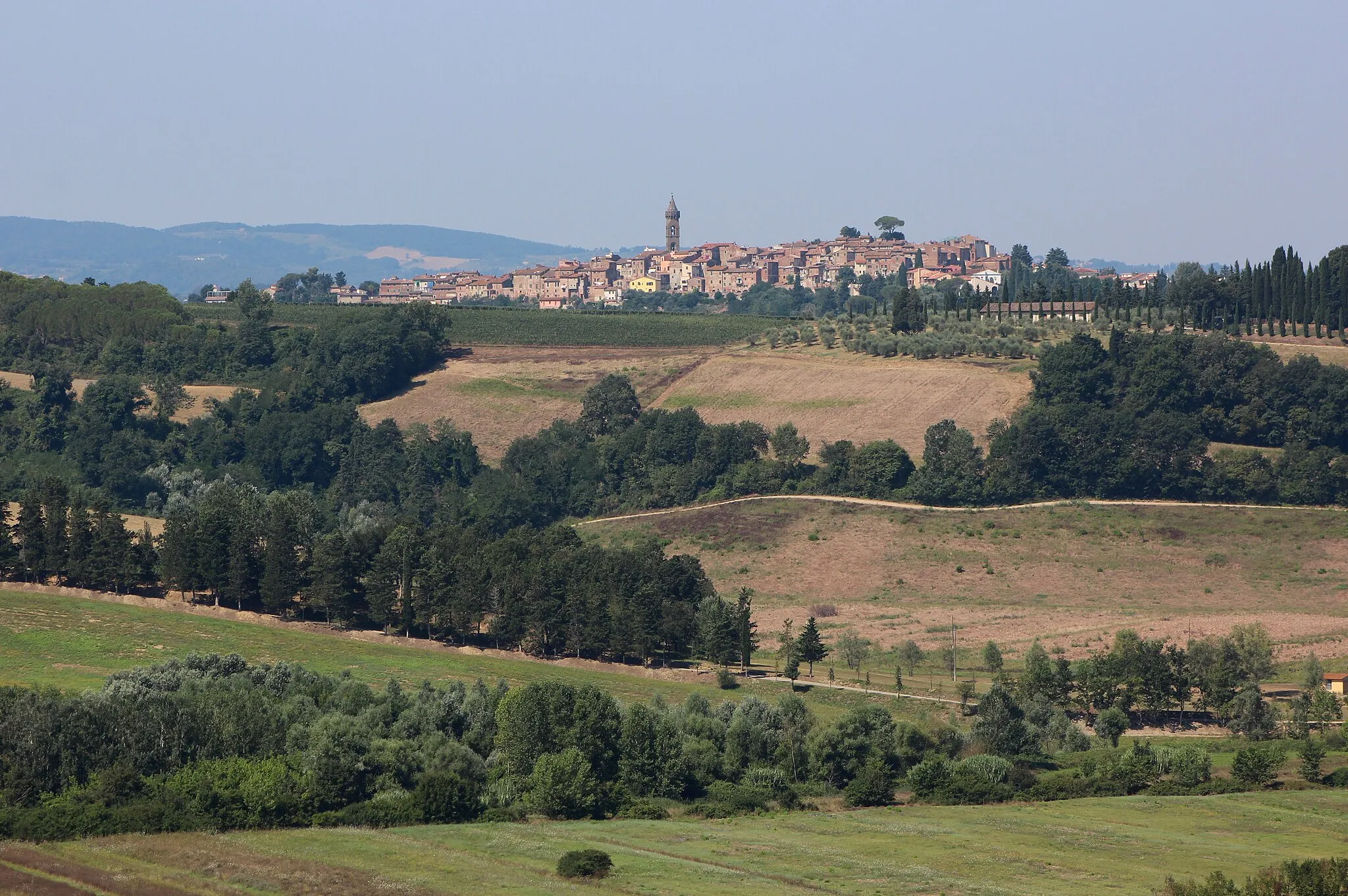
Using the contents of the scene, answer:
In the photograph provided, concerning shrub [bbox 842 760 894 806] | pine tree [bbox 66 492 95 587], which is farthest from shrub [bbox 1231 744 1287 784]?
pine tree [bbox 66 492 95 587]

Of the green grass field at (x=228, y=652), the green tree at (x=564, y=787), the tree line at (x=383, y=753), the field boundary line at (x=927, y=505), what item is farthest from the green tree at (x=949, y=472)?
the green tree at (x=564, y=787)

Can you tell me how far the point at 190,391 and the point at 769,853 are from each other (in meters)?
118

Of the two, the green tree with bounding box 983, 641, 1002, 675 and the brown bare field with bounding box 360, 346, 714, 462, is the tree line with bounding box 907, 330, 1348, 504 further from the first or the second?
the brown bare field with bounding box 360, 346, 714, 462

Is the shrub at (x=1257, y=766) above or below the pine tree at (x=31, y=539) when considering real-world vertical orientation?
below

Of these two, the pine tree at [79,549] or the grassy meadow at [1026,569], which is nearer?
the pine tree at [79,549]

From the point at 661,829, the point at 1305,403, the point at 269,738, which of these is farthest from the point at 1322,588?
the point at 269,738

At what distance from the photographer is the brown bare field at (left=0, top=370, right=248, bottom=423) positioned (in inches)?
6058

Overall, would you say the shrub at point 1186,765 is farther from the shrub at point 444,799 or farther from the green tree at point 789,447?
the green tree at point 789,447

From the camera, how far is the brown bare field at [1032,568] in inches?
3900

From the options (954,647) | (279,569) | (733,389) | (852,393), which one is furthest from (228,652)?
(733,389)

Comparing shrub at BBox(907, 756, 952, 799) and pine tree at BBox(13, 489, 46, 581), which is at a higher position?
pine tree at BBox(13, 489, 46, 581)

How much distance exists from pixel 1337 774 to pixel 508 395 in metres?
105

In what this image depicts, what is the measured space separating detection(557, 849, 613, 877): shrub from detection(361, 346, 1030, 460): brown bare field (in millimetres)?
87324

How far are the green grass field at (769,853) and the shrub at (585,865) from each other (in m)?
0.36
